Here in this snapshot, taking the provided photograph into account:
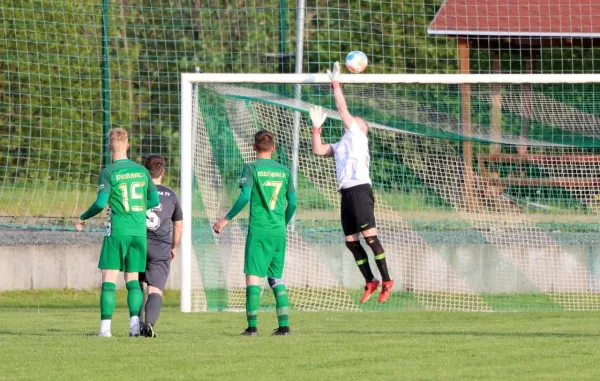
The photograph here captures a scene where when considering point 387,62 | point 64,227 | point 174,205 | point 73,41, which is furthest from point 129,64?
point 174,205

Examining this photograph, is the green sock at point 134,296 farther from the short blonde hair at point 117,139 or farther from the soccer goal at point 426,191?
the soccer goal at point 426,191

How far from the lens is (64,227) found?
16250mm

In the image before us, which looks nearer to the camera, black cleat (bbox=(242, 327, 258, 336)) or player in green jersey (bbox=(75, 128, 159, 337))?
player in green jersey (bbox=(75, 128, 159, 337))

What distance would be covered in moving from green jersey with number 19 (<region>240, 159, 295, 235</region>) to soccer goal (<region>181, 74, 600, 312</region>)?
3.45 meters

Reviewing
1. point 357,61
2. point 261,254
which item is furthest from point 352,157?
point 261,254

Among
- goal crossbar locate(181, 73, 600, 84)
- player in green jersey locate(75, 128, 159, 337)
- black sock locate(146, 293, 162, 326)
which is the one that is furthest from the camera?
goal crossbar locate(181, 73, 600, 84)

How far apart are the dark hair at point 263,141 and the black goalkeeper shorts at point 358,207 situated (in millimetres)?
1554

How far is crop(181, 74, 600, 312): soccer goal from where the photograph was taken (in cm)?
1398

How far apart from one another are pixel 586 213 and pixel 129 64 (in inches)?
289

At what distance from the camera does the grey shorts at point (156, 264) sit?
34.0 feet

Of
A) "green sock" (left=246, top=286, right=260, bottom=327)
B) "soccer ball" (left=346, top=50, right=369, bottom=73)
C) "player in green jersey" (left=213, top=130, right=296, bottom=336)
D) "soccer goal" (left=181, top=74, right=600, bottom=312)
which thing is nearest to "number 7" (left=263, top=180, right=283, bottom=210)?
"player in green jersey" (left=213, top=130, right=296, bottom=336)

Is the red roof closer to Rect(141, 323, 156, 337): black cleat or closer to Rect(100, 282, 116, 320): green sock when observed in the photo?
Rect(141, 323, 156, 337): black cleat

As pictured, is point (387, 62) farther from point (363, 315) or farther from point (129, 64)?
point (363, 315)

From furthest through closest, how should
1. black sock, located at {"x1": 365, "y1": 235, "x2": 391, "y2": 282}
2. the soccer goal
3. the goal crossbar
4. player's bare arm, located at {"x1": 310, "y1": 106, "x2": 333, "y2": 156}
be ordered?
the soccer goal
the goal crossbar
black sock, located at {"x1": 365, "y1": 235, "x2": 391, "y2": 282}
player's bare arm, located at {"x1": 310, "y1": 106, "x2": 333, "y2": 156}
